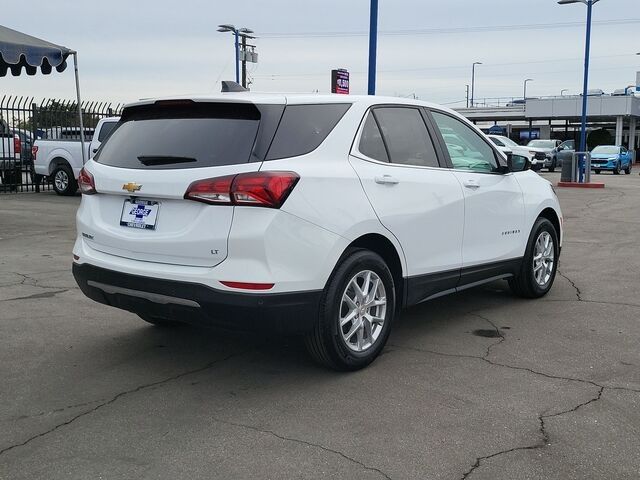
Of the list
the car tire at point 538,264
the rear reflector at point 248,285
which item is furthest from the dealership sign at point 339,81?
the rear reflector at point 248,285

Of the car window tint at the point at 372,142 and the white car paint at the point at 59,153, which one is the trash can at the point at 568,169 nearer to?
the white car paint at the point at 59,153

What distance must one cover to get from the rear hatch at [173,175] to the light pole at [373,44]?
10181 millimetres

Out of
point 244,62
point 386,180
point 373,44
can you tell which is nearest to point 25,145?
point 373,44

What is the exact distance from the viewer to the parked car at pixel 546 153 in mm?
34456

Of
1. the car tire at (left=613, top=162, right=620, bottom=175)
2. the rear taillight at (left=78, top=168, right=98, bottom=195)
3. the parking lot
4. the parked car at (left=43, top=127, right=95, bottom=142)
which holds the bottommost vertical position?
the parking lot

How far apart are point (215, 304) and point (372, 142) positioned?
1.59 meters

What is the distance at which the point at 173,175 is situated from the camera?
13.1 feet

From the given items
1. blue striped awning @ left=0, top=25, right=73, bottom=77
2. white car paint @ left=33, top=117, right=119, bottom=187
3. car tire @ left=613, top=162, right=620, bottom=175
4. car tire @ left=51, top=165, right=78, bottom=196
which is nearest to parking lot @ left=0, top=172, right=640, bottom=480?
blue striped awning @ left=0, top=25, right=73, bottom=77

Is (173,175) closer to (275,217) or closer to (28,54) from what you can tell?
(275,217)

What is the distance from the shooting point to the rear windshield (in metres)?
3.99

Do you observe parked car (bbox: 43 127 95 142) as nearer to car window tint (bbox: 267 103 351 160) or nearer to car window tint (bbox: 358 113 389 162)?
car window tint (bbox: 358 113 389 162)

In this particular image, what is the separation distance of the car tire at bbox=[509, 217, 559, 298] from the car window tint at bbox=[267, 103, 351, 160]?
2.72m

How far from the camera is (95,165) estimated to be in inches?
179

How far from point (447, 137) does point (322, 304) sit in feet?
6.73
